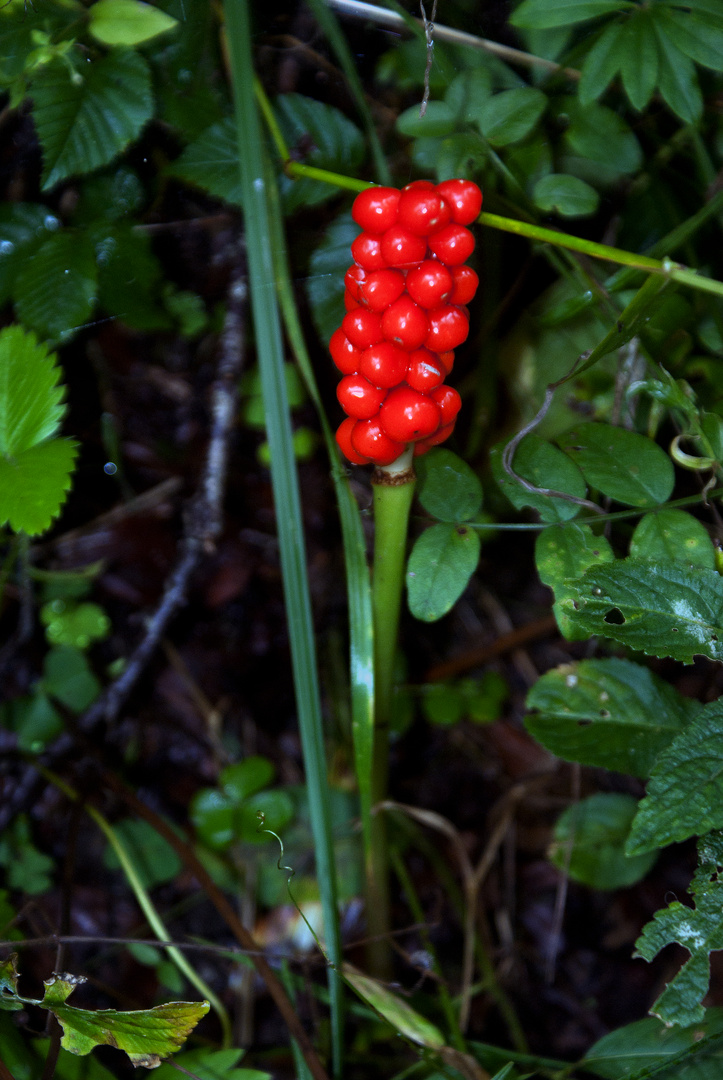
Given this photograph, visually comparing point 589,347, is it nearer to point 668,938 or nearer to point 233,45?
point 233,45

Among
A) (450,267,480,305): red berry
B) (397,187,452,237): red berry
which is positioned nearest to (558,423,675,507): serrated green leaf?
(450,267,480,305): red berry

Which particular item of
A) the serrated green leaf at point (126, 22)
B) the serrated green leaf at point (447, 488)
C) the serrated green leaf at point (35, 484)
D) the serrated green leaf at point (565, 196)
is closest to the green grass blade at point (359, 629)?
the serrated green leaf at point (447, 488)

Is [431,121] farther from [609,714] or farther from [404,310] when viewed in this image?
[609,714]

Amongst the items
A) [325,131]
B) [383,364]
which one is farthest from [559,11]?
[383,364]

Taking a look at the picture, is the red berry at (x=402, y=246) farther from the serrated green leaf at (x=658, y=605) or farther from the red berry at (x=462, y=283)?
the serrated green leaf at (x=658, y=605)

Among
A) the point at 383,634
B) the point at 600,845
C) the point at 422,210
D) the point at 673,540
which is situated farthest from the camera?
the point at 600,845
